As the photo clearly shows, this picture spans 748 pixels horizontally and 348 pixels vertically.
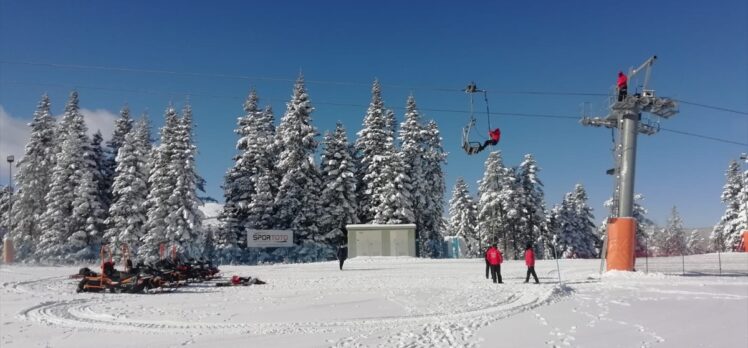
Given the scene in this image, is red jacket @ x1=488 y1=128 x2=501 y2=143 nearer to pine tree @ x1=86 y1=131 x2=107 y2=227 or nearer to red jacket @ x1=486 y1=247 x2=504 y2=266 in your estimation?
red jacket @ x1=486 y1=247 x2=504 y2=266

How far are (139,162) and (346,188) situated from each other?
55.9ft

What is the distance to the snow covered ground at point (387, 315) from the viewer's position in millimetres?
10133

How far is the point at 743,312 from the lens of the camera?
44.8ft

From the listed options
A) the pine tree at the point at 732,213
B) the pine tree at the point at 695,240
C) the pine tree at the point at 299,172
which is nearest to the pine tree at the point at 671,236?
the pine tree at the point at 695,240

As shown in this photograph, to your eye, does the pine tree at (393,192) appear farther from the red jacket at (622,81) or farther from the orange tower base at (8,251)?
the orange tower base at (8,251)

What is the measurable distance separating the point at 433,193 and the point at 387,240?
11888 millimetres

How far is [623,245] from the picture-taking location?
24.4 meters

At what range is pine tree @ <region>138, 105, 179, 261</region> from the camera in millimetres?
40188

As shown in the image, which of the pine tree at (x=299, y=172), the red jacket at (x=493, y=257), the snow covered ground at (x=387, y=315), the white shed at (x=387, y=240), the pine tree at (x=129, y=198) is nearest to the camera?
the snow covered ground at (x=387, y=315)

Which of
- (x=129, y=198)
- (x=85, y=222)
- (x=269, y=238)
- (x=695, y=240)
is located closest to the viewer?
(x=269, y=238)

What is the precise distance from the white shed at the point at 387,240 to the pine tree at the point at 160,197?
1469cm

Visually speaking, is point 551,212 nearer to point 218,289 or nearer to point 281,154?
point 281,154

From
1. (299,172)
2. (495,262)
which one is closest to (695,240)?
(299,172)

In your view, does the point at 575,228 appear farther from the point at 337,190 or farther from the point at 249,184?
the point at 249,184
